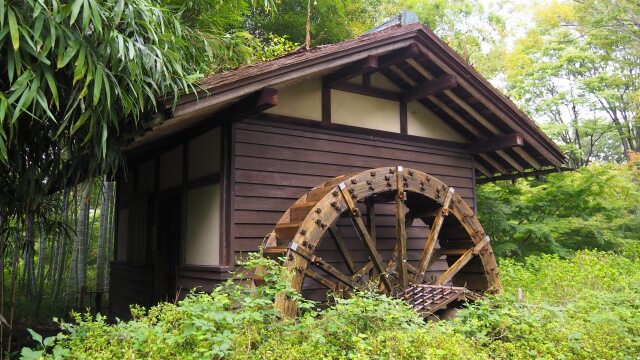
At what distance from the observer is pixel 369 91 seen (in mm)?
6539

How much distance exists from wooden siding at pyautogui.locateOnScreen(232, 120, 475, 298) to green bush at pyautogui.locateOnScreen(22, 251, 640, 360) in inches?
60.9

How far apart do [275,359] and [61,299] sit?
36.5ft

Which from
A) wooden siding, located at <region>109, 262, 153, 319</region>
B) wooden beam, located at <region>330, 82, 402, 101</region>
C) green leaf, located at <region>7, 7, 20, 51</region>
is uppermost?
wooden beam, located at <region>330, 82, 402, 101</region>

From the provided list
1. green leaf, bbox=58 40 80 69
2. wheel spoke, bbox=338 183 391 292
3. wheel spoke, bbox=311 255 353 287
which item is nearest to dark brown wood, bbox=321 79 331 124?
wheel spoke, bbox=338 183 391 292

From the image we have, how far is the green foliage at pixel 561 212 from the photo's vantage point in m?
11.1

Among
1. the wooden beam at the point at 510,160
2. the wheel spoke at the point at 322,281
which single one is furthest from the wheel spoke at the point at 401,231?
the wooden beam at the point at 510,160

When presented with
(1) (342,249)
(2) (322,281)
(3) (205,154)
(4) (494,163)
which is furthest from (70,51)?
(4) (494,163)

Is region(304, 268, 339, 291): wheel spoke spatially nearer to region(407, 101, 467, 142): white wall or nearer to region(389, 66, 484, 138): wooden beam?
region(407, 101, 467, 142): white wall

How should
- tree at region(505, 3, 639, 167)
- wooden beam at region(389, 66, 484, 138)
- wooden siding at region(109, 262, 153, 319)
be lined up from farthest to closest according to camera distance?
tree at region(505, 3, 639, 167), wooden siding at region(109, 262, 153, 319), wooden beam at region(389, 66, 484, 138)

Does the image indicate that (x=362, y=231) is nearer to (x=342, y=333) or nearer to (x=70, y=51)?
(x=342, y=333)

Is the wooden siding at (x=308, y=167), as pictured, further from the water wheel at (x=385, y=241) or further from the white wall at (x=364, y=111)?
the white wall at (x=364, y=111)

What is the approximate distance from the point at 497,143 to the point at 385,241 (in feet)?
7.24

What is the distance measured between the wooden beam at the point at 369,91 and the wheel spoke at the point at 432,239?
148 centimetres

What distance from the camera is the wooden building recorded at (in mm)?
5211
